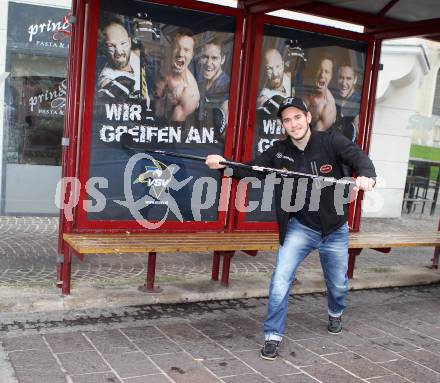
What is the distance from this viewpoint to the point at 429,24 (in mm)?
5949

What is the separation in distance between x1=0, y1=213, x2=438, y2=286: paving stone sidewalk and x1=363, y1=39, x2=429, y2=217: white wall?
8.66 ft

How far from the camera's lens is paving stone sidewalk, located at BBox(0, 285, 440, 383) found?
375 centimetres

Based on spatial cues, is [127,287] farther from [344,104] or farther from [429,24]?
[429,24]

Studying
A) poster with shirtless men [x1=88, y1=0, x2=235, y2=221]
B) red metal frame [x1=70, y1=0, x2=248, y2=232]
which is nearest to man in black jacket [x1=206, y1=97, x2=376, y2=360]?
poster with shirtless men [x1=88, y1=0, x2=235, y2=221]

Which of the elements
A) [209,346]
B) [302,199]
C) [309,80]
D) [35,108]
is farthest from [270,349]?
[35,108]

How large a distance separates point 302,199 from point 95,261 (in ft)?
9.41

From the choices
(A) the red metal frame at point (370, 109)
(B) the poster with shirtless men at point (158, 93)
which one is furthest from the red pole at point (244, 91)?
(A) the red metal frame at point (370, 109)

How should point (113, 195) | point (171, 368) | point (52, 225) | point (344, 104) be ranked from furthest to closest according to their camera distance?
point (52, 225), point (344, 104), point (113, 195), point (171, 368)

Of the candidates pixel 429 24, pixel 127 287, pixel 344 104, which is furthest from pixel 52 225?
pixel 429 24

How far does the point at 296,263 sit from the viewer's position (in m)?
4.20

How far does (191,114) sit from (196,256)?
2053mm

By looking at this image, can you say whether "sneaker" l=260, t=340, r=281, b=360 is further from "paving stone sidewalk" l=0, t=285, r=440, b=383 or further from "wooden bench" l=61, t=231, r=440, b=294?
"wooden bench" l=61, t=231, r=440, b=294

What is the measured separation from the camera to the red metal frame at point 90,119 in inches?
187

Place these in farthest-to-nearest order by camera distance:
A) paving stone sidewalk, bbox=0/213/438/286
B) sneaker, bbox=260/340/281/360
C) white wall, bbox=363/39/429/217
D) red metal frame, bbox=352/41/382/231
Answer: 1. white wall, bbox=363/39/429/217
2. red metal frame, bbox=352/41/382/231
3. paving stone sidewalk, bbox=0/213/438/286
4. sneaker, bbox=260/340/281/360
